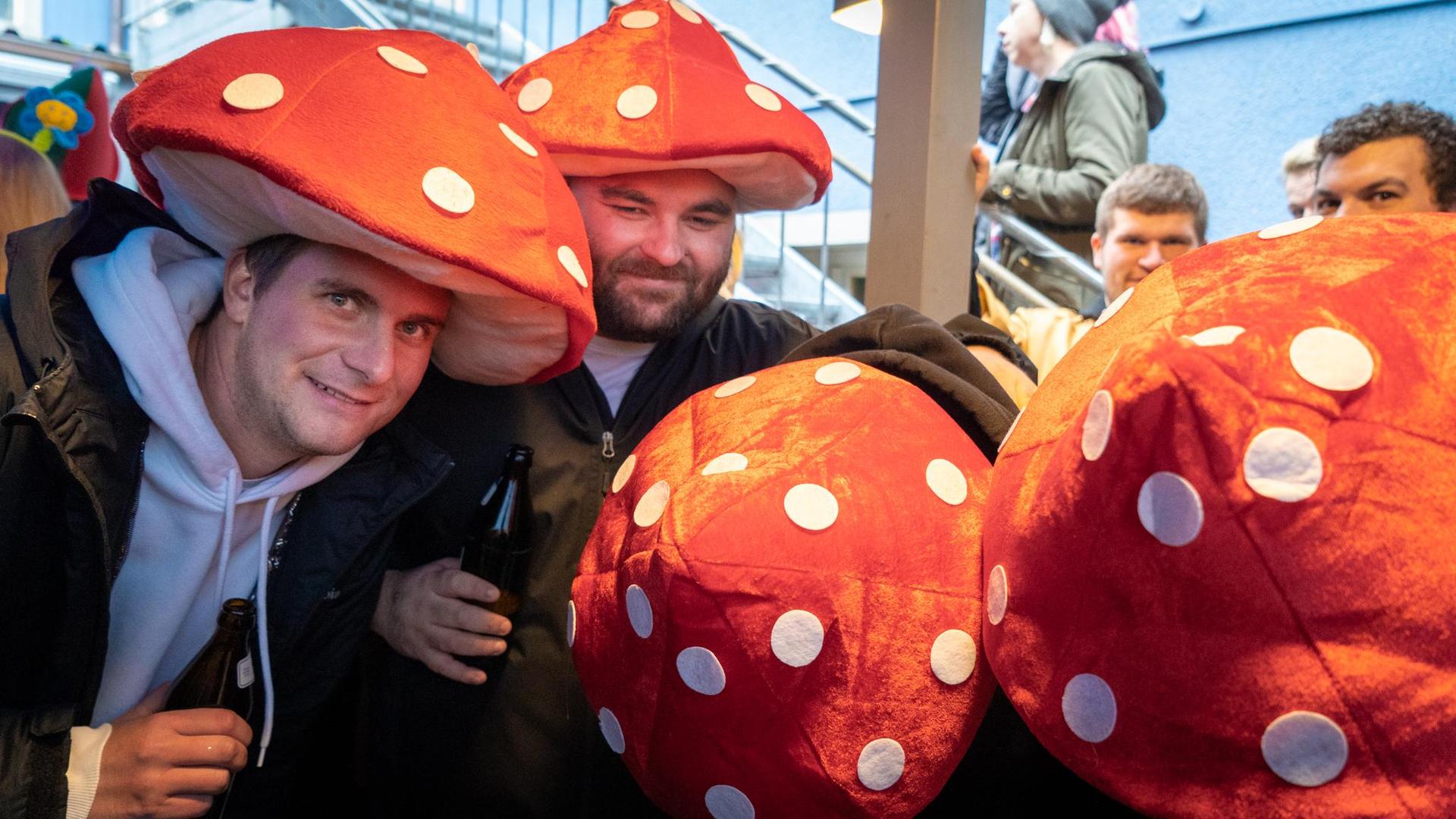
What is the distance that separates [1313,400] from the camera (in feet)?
1.96

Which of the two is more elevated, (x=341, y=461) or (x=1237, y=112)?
(x=341, y=461)

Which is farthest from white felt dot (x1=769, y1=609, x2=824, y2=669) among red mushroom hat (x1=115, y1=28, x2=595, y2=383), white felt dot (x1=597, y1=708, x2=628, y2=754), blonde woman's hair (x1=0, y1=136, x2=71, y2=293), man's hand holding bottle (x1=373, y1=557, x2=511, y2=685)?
blonde woman's hair (x1=0, y1=136, x2=71, y2=293)

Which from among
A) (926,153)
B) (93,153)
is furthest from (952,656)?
(93,153)

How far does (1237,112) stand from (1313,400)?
6387 mm

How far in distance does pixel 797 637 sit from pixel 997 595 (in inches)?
6.1

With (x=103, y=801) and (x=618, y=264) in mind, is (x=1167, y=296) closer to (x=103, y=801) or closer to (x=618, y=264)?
(x=618, y=264)

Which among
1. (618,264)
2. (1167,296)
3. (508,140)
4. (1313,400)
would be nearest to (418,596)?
(618,264)

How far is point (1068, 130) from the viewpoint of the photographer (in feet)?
11.8

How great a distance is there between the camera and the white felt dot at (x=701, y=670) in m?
0.83

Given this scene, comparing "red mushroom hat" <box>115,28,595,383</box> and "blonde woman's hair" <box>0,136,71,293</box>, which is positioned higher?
"red mushroom hat" <box>115,28,595,383</box>

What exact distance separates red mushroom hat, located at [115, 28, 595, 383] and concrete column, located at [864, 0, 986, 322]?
89 cm

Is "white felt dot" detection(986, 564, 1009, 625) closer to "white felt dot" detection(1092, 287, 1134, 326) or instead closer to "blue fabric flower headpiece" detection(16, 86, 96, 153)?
"white felt dot" detection(1092, 287, 1134, 326)

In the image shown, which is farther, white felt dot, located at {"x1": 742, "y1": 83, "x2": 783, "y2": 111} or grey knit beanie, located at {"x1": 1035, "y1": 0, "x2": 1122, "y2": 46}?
grey knit beanie, located at {"x1": 1035, "y1": 0, "x2": 1122, "y2": 46}

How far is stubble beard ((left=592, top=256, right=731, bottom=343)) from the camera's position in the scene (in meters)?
1.72
